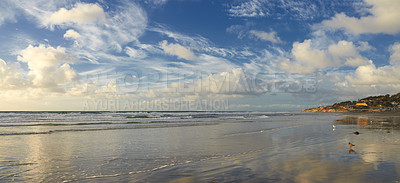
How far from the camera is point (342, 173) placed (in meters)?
8.10

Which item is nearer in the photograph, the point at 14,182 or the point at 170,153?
the point at 14,182

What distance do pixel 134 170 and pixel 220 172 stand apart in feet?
10.9

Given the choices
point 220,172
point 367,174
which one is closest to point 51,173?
point 220,172

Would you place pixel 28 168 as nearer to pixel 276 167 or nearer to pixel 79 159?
pixel 79 159

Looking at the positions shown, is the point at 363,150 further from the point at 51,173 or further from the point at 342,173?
the point at 51,173

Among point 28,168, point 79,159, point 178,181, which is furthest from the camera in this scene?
point 79,159

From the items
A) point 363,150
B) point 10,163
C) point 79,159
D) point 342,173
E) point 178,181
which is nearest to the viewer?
point 178,181

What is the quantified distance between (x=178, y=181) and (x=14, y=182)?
549 cm

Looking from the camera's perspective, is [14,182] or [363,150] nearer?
[14,182]

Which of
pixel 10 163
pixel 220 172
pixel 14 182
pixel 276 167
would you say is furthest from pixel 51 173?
pixel 276 167

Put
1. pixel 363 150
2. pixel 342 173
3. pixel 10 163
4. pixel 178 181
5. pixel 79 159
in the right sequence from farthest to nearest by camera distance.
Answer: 1. pixel 363 150
2. pixel 79 159
3. pixel 10 163
4. pixel 342 173
5. pixel 178 181

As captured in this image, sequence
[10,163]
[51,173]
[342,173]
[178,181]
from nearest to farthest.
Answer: [178,181], [342,173], [51,173], [10,163]

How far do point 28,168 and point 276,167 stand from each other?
995 cm

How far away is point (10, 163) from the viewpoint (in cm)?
1051
